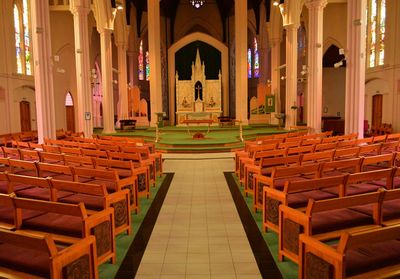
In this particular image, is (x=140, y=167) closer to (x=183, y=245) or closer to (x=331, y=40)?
(x=183, y=245)

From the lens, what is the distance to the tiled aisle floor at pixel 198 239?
371 cm

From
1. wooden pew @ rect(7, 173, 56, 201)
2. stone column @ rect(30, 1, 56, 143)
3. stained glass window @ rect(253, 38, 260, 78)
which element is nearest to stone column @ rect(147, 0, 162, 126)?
stained glass window @ rect(253, 38, 260, 78)

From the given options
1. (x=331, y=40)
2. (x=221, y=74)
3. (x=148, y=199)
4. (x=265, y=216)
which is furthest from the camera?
(x=221, y=74)

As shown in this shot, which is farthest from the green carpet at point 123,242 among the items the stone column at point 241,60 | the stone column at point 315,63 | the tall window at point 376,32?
the tall window at point 376,32

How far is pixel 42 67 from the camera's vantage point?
10.7 meters

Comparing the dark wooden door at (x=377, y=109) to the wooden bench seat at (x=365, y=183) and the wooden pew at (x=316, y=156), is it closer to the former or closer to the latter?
the wooden pew at (x=316, y=156)

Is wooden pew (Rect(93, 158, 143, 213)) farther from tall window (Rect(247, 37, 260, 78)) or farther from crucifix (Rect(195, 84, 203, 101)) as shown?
tall window (Rect(247, 37, 260, 78))

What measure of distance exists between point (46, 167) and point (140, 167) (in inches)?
66.4

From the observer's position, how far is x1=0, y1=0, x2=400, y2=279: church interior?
3230mm

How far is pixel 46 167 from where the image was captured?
526 cm

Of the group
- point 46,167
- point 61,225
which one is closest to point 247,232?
point 61,225

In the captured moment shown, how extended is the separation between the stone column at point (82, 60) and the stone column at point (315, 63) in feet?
30.4

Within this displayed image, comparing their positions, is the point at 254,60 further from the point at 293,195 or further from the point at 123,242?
the point at 123,242

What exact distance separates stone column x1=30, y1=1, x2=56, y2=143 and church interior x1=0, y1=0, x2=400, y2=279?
46 millimetres
